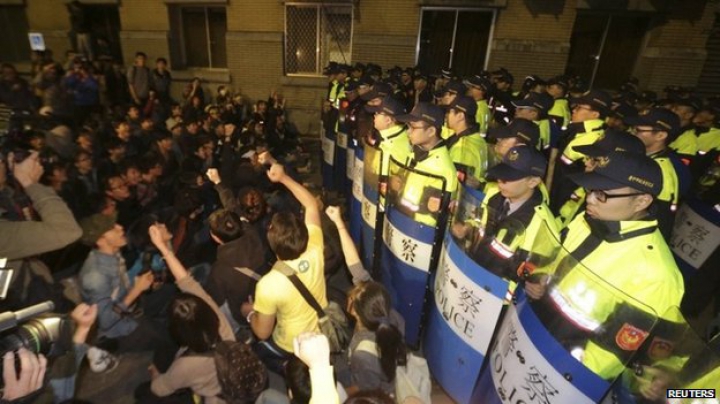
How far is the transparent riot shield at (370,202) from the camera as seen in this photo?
13.1 ft

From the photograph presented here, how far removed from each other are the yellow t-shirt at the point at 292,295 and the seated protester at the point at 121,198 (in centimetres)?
279

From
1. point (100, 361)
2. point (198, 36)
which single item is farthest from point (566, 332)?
point (198, 36)

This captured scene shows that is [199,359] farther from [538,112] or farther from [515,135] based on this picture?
[538,112]

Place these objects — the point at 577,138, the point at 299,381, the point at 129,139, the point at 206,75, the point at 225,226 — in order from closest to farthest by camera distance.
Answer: the point at 299,381 < the point at 225,226 < the point at 577,138 < the point at 129,139 < the point at 206,75

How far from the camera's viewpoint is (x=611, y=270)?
7.18 feet

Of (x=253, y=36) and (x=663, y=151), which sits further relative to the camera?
(x=253, y=36)

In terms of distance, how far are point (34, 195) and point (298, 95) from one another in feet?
34.4

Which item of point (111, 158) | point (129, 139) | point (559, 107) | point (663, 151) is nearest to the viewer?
point (663, 151)

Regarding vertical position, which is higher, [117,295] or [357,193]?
[357,193]

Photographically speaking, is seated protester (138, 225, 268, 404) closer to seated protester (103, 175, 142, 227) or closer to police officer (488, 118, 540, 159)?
seated protester (103, 175, 142, 227)

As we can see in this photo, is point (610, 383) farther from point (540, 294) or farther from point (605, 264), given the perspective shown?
point (605, 264)

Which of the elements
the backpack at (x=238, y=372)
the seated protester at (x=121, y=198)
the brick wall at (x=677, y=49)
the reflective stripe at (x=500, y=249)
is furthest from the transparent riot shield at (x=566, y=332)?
the brick wall at (x=677, y=49)

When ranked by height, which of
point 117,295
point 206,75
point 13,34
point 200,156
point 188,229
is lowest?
point 117,295

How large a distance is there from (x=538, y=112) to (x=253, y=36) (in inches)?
364
